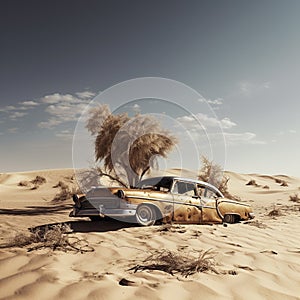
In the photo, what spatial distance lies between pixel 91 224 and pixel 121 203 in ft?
4.01

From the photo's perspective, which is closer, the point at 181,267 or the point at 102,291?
the point at 102,291

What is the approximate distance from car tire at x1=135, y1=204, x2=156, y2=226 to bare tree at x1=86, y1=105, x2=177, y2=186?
7615mm

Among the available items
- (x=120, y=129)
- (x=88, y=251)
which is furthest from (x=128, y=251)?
(x=120, y=129)

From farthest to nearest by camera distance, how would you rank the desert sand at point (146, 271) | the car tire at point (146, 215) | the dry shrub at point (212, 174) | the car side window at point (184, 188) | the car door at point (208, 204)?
the dry shrub at point (212, 174), the car door at point (208, 204), the car side window at point (184, 188), the car tire at point (146, 215), the desert sand at point (146, 271)

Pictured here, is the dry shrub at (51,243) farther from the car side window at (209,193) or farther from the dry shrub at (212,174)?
the dry shrub at (212,174)

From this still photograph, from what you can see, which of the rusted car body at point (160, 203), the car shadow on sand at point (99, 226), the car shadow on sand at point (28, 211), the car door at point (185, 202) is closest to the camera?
the car shadow on sand at point (99, 226)

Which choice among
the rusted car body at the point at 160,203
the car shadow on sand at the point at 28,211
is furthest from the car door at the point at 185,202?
the car shadow on sand at the point at 28,211

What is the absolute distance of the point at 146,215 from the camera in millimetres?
7047

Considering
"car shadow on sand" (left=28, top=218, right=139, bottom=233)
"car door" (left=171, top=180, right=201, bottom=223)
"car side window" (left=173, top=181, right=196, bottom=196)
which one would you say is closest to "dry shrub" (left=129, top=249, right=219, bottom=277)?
"car shadow on sand" (left=28, top=218, right=139, bottom=233)

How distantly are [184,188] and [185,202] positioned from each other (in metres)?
0.41

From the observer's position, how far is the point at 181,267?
3650 mm

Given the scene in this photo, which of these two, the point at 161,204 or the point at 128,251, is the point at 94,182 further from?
the point at 128,251

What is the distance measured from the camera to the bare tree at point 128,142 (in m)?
14.7

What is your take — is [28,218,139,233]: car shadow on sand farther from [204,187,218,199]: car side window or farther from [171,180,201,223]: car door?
[204,187,218,199]: car side window
